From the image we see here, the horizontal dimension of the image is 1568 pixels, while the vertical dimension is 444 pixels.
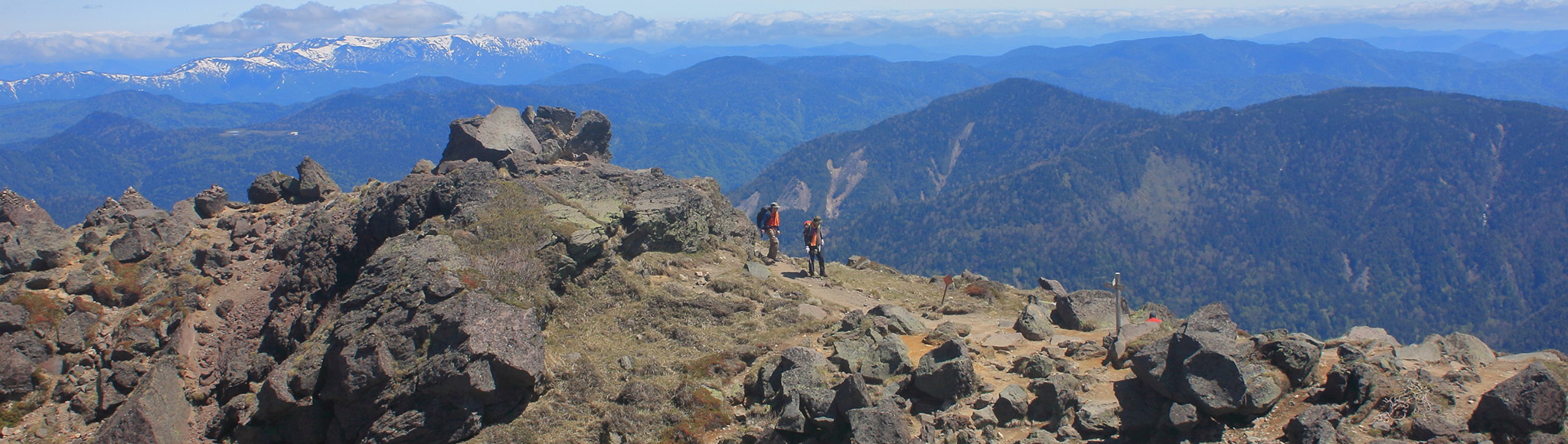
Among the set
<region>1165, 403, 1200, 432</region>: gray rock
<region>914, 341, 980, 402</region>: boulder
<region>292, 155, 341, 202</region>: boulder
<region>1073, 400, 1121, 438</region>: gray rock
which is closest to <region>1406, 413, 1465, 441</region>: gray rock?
<region>1165, 403, 1200, 432</region>: gray rock

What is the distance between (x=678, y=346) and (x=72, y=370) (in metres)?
12.8

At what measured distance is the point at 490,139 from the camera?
26531mm

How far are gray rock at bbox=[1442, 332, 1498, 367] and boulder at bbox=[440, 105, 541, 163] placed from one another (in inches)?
1007

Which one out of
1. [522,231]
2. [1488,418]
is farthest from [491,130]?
[1488,418]

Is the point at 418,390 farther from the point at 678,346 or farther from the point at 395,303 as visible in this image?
the point at 678,346

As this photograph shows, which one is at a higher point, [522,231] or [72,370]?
[522,231]

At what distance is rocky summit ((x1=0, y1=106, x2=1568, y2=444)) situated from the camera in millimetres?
11281

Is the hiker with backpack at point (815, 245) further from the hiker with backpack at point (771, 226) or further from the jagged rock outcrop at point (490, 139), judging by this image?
the jagged rock outcrop at point (490, 139)

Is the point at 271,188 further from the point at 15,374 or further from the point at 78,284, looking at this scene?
the point at 15,374

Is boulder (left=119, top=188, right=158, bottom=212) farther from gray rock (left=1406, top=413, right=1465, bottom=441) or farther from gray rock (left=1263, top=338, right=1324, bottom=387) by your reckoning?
gray rock (left=1406, top=413, right=1465, bottom=441)

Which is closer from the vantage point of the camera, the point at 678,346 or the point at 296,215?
the point at 678,346

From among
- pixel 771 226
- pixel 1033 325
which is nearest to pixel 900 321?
pixel 1033 325

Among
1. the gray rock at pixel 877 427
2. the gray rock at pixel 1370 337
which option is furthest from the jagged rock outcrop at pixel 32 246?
the gray rock at pixel 1370 337

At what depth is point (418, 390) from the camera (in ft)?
40.3
